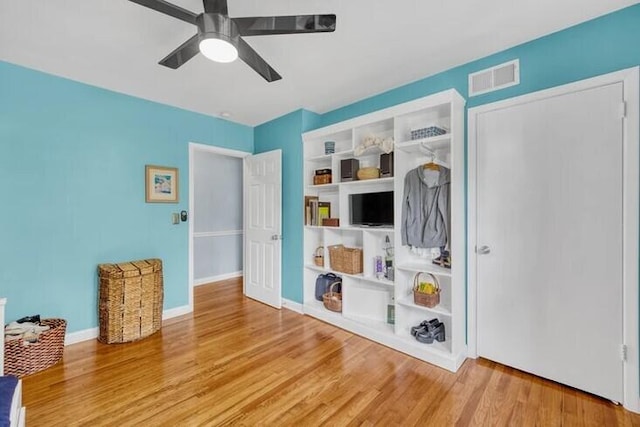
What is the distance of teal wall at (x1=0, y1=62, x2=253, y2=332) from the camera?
245 centimetres

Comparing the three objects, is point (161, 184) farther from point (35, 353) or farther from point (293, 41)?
point (293, 41)

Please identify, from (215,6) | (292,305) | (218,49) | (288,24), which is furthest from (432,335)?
(215,6)

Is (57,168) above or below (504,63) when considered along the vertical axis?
below

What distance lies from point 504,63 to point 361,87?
4.09 ft

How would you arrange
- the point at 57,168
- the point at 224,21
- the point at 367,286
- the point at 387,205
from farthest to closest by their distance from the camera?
the point at 367,286 → the point at 387,205 → the point at 57,168 → the point at 224,21

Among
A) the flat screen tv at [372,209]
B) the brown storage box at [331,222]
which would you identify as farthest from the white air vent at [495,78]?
the brown storage box at [331,222]

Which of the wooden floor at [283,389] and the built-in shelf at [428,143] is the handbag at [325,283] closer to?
the wooden floor at [283,389]

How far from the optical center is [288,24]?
4.99 ft

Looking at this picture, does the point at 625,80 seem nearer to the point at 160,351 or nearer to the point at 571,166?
the point at 571,166

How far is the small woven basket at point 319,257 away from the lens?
3457mm

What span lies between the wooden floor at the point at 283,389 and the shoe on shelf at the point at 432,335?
0.20 meters

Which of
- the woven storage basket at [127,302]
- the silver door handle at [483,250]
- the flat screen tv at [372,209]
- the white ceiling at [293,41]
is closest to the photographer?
the white ceiling at [293,41]

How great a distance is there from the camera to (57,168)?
8.70 ft

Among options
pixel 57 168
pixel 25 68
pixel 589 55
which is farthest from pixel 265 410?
pixel 25 68
